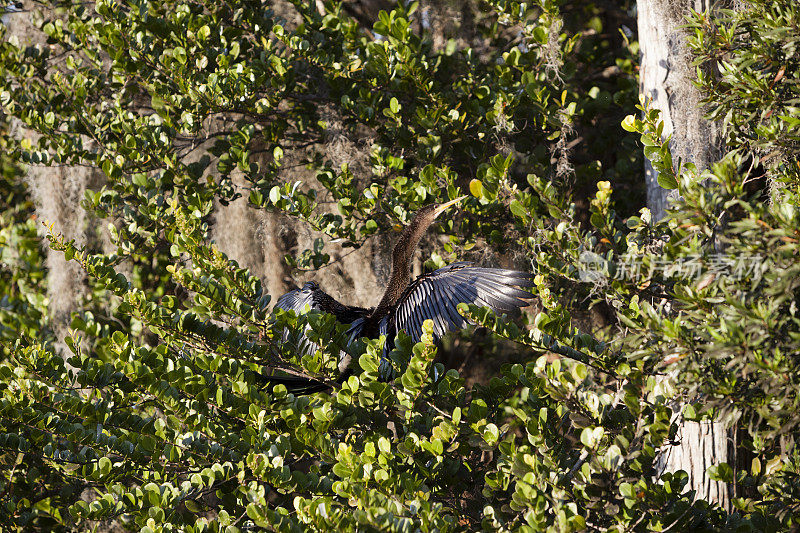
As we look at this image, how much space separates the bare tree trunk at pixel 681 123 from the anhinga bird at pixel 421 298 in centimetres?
69

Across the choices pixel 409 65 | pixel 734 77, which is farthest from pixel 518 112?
pixel 734 77

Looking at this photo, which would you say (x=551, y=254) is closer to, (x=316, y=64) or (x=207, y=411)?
(x=207, y=411)

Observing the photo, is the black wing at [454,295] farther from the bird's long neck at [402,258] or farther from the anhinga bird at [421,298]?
the bird's long neck at [402,258]

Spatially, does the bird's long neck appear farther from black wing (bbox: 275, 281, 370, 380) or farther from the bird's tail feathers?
the bird's tail feathers

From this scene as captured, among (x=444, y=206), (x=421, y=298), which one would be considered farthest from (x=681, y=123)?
(x=421, y=298)

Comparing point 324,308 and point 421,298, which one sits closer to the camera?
point 421,298

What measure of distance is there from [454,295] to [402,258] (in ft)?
1.40

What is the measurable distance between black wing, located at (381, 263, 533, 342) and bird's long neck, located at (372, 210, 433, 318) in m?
0.21

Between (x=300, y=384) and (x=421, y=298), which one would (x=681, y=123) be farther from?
(x=300, y=384)

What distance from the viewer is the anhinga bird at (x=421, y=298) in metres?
2.28

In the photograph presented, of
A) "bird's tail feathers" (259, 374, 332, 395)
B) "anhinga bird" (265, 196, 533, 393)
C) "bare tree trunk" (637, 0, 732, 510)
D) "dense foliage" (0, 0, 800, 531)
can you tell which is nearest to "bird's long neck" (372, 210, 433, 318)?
"anhinga bird" (265, 196, 533, 393)

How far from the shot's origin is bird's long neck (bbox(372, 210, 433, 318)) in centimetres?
267

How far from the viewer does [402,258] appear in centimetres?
273

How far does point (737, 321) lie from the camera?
4.76 ft
